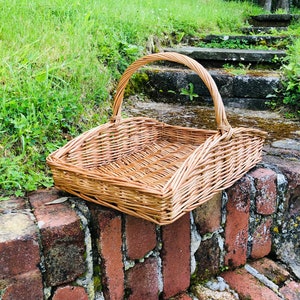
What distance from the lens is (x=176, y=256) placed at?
1.34 metres

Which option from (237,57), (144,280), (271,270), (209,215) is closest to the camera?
(144,280)

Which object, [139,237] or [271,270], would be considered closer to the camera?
[139,237]

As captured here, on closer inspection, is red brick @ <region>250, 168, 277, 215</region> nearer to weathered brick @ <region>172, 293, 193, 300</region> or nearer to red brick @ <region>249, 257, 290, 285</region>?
red brick @ <region>249, 257, 290, 285</region>

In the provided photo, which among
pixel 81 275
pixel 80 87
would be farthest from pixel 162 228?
pixel 80 87

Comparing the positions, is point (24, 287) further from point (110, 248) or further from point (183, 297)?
point (183, 297)

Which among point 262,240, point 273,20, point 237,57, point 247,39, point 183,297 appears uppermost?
point 273,20

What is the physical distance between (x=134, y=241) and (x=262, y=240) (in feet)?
2.13

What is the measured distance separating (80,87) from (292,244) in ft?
4.35

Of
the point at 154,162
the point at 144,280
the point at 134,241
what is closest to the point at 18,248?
the point at 134,241

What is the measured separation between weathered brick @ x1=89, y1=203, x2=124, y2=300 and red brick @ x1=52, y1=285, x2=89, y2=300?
81 millimetres

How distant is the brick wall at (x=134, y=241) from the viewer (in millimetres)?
1054

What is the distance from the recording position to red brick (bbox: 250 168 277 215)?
148cm

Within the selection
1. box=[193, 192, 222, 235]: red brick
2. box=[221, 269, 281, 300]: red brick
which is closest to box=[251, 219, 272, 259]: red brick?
box=[221, 269, 281, 300]: red brick

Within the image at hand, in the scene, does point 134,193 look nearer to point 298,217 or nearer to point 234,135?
point 234,135
